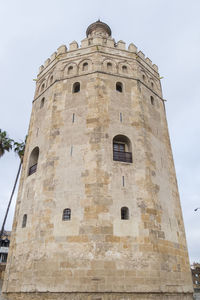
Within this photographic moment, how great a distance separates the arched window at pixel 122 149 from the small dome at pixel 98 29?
1480 centimetres

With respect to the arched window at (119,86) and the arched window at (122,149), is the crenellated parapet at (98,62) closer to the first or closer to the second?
the arched window at (119,86)

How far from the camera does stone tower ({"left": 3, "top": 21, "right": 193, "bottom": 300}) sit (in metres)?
12.6

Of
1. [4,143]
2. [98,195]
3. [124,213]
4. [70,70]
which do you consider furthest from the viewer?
[4,143]

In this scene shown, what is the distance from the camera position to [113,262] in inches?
499

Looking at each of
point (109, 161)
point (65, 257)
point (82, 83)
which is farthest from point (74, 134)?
point (65, 257)

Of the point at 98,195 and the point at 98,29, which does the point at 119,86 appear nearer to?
the point at 98,195

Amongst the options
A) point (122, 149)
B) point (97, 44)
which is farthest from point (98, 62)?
point (122, 149)

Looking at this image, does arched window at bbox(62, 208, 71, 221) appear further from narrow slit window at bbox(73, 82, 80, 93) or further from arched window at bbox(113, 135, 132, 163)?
narrow slit window at bbox(73, 82, 80, 93)

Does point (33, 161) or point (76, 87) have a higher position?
point (76, 87)

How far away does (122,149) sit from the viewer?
16.6 meters

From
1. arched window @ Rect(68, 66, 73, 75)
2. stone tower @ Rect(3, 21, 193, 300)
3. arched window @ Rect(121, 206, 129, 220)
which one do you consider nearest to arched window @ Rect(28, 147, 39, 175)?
stone tower @ Rect(3, 21, 193, 300)

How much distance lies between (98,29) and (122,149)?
16107 mm

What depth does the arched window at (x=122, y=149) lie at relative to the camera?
52.1 feet

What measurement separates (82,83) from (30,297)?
13.4 m
